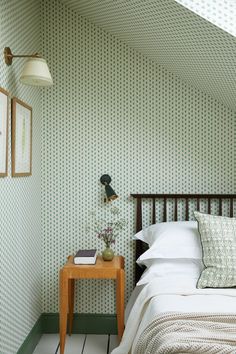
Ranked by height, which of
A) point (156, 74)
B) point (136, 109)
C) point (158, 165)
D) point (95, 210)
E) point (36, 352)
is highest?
point (156, 74)

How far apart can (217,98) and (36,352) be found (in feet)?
7.45

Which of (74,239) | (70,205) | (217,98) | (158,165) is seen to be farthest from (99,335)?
(217,98)

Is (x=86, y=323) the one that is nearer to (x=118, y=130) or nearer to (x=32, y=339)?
(x=32, y=339)

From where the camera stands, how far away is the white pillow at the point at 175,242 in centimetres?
281

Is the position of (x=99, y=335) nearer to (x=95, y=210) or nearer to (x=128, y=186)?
(x=95, y=210)

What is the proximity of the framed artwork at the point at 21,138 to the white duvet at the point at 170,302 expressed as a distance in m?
1.07

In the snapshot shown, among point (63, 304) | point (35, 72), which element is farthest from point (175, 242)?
point (35, 72)

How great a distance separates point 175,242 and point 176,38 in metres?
1.30

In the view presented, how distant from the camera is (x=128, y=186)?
3357mm

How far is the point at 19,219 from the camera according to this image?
270 centimetres

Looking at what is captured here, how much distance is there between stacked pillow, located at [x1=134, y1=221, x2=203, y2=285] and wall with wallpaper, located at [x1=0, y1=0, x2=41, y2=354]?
2.56ft

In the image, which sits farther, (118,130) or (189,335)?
(118,130)

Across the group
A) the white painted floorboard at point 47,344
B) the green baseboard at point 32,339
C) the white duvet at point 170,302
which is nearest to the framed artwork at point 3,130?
the white duvet at point 170,302

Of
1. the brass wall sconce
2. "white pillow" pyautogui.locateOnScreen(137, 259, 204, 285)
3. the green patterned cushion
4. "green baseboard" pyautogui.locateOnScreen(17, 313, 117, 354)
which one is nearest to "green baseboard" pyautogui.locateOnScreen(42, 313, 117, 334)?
"green baseboard" pyautogui.locateOnScreen(17, 313, 117, 354)
